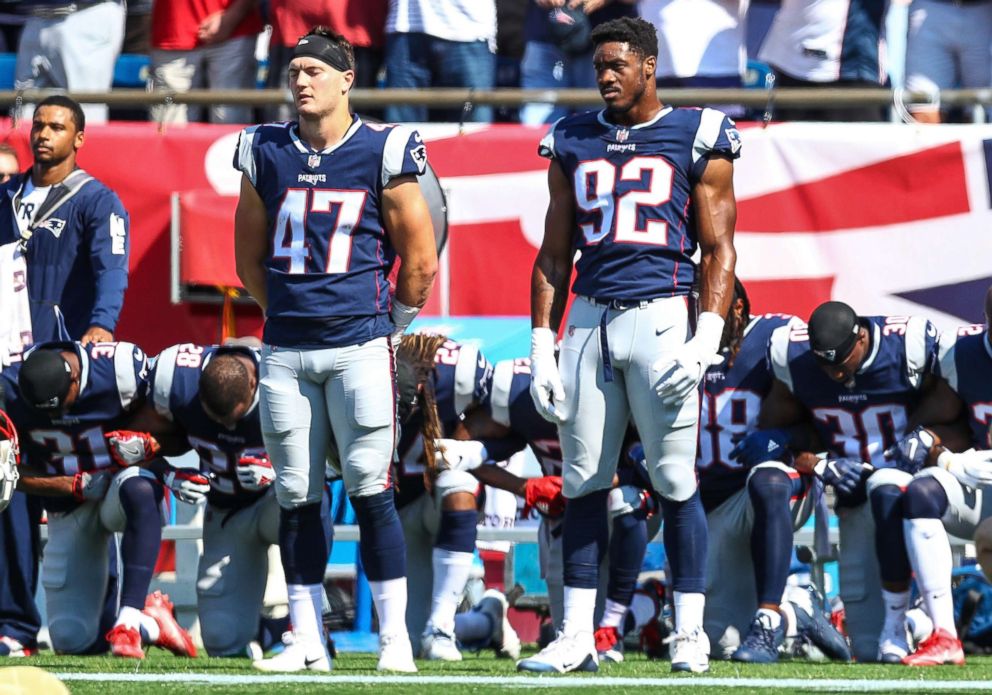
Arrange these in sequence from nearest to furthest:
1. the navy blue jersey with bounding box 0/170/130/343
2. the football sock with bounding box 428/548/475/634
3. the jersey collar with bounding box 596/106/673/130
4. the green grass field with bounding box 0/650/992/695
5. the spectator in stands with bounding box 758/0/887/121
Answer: the green grass field with bounding box 0/650/992/695, the jersey collar with bounding box 596/106/673/130, the football sock with bounding box 428/548/475/634, the navy blue jersey with bounding box 0/170/130/343, the spectator in stands with bounding box 758/0/887/121

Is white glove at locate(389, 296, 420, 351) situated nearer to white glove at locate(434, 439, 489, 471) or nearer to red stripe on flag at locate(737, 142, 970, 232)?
white glove at locate(434, 439, 489, 471)

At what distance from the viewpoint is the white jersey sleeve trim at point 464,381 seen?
21.1 ft

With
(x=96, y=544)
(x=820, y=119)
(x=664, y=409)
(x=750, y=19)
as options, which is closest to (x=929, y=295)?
(x=820, y=119)

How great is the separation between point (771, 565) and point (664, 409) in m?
1.28

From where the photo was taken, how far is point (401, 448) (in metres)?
6.54

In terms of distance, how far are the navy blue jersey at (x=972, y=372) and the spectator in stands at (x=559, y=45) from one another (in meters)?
2.54

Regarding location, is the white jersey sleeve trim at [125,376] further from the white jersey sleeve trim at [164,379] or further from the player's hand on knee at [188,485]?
the player's hand on knee at [188,485]

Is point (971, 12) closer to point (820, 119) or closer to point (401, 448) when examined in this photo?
point (820, 119)

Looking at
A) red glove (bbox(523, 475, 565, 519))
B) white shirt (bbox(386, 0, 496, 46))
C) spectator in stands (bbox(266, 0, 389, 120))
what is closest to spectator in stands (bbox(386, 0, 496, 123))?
white shirt (bbox(386, 0, 496, 46))

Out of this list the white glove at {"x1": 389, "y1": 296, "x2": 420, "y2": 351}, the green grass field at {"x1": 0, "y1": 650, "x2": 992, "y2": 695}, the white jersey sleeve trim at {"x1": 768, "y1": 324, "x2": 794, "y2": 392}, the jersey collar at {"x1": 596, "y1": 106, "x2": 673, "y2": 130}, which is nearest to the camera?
the green grass field at {"x1": 0, "y1": 650, "x2": 992, "y2": 695}

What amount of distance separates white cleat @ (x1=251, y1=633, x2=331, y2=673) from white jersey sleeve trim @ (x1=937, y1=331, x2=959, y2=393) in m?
2.46

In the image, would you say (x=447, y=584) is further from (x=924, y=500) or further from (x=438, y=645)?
(x=924, y=500)

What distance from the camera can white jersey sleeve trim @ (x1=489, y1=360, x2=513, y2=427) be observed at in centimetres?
646

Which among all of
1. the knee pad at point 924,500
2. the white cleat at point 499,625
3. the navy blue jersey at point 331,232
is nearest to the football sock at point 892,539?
the knee pad at point 924,500
